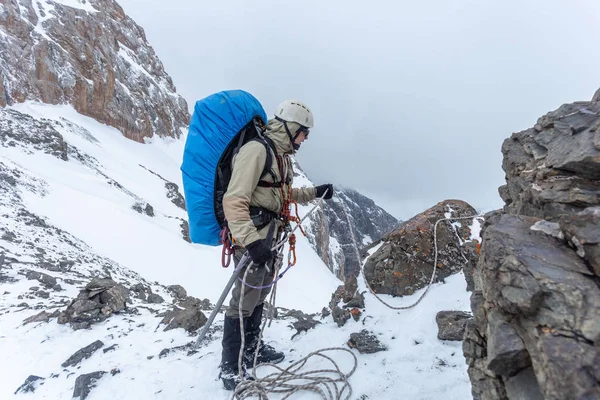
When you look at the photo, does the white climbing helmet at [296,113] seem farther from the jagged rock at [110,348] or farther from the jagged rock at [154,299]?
the jagged rock at [154,299]

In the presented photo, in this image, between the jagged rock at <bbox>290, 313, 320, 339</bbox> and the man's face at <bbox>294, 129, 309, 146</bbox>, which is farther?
the jagged rock at <bbox>290, 313, 320, 339</bbox>

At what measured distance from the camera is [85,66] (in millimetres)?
50719

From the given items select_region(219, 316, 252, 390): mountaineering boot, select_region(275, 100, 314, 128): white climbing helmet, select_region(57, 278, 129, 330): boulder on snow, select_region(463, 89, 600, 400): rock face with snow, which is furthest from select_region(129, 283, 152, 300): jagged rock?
select_region(463, 89, 600, 400): rock face with snow

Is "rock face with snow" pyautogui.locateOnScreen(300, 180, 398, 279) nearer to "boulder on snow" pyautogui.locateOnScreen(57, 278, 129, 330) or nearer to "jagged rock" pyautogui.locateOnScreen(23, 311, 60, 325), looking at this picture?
"boulder on snow" pyautogui.locateOnScreen(57, 278, 129, 330)

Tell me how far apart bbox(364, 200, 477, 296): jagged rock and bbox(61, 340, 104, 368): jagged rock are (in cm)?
501

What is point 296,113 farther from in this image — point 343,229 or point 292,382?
point 343,229

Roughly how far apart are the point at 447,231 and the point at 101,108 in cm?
5769

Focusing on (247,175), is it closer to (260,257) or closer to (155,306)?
(260,257)

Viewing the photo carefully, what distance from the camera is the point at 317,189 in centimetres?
545

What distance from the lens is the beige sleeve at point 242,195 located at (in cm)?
363

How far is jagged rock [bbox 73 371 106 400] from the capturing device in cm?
443

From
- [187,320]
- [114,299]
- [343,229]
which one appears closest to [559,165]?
[187,320]

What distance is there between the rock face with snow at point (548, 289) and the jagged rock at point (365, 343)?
1868mm

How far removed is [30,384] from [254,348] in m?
3.39
